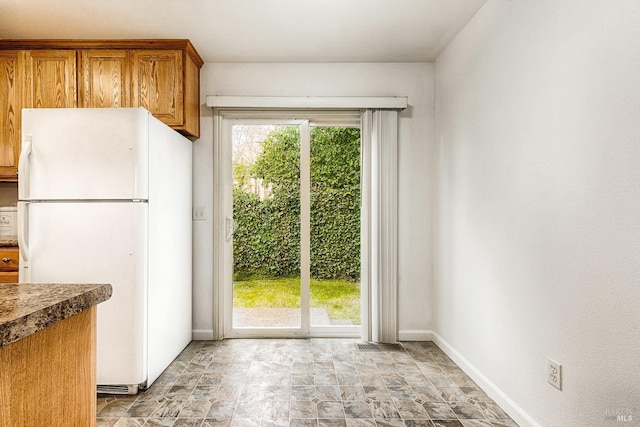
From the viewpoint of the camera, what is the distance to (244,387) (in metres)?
2.51

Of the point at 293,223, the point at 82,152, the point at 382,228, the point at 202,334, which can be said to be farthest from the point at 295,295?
the point at 82,152

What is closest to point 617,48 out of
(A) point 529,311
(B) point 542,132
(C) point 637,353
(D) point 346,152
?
(B) point 542,132

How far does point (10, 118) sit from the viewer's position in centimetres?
302

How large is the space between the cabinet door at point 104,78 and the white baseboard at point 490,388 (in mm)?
3261

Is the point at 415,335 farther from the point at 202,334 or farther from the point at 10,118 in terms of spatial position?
the point at 10,118

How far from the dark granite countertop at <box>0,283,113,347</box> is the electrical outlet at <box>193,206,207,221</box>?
7.76ft

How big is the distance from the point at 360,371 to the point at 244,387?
84 centimetres

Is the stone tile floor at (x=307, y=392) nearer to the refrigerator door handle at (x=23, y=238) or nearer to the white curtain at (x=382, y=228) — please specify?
the white curtain at (x=382, y=228)

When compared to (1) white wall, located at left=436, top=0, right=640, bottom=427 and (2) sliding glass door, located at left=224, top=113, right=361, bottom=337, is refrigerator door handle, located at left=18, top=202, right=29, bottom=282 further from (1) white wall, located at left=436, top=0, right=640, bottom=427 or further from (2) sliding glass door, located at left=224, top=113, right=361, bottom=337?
(1) white wall, located at left=436, top=0, right=640, bottom=427

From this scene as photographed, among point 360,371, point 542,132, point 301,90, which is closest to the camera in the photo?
point 542,132

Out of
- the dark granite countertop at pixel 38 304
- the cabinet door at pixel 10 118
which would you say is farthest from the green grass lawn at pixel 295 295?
the dark granite countertop at pixel 38 304

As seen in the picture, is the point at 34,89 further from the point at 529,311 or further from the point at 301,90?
the point at 529,311

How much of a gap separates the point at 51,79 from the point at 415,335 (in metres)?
3.79

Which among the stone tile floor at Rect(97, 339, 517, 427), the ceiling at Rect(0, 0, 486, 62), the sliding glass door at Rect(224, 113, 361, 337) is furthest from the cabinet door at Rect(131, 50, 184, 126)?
the stone tile floor at Rect(97, 339, 517, 427)
